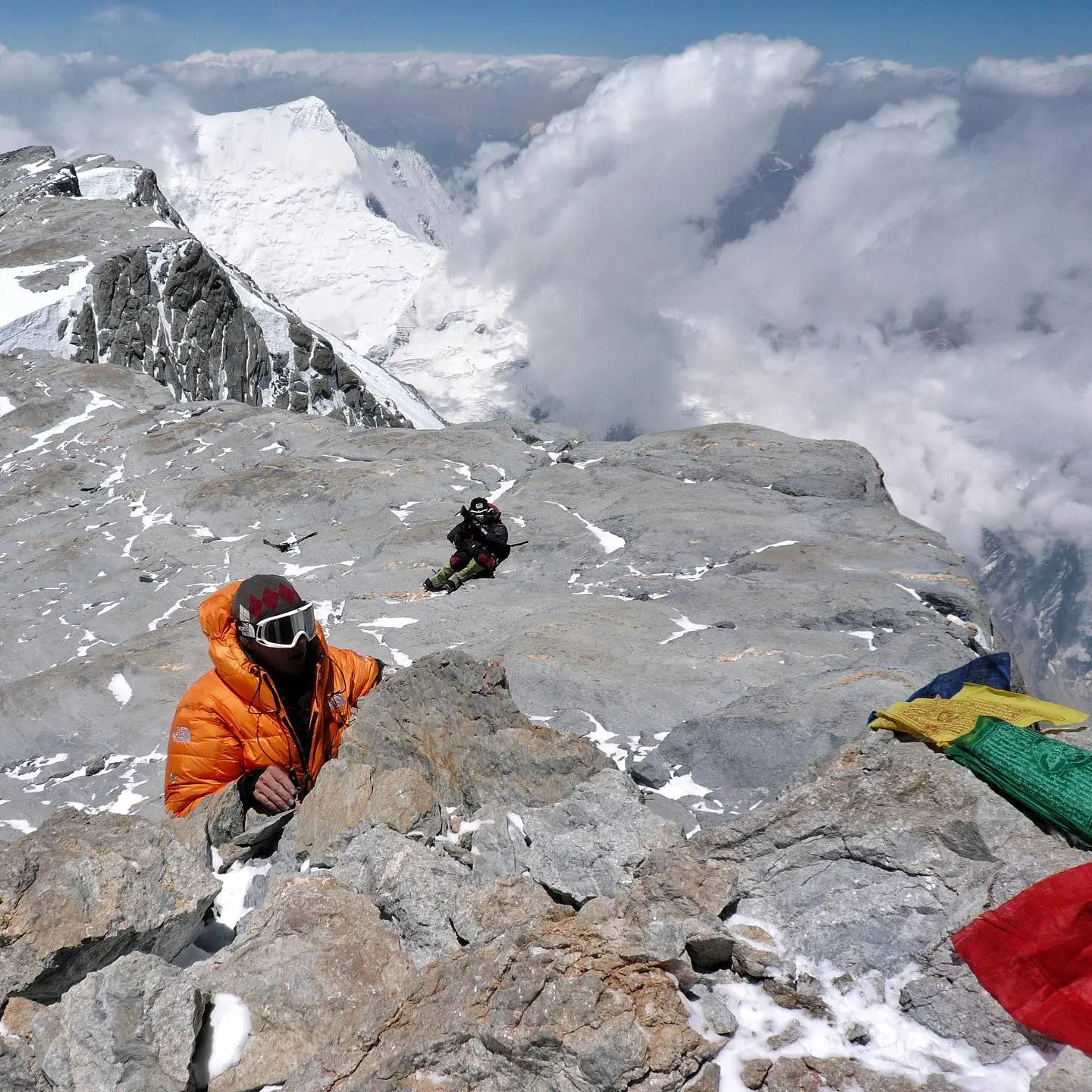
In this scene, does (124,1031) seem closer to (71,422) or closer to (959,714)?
(959,714)

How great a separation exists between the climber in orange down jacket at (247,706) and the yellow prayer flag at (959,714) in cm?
502

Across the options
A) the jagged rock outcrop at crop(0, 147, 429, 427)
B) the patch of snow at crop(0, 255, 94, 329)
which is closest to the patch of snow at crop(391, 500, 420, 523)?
the jagged rock outcrop at crop(0, 147, 429, 427)

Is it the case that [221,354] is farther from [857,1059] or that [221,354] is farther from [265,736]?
[857,1059]

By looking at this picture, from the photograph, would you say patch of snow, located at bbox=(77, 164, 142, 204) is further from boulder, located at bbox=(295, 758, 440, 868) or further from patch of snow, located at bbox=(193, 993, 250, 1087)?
A: patch of snow, located at bbox=(193, 993, 250, 1087)

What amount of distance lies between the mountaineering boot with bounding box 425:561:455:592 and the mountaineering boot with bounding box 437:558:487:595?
1.9 inches

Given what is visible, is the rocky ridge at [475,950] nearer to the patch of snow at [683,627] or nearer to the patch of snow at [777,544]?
the patch of snow at [683,627]

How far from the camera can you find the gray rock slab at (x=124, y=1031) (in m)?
4.04

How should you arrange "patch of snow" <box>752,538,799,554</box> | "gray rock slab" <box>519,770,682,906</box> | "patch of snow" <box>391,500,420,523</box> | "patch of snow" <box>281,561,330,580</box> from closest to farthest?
"gray rock slab" <box>519,770,682,906</box>, "patch of snow" <box>752,538,799,554</box>, "patch of snow" <box>281,561,330,580</box>, "patch of snow" <box>391,500,420,523</box>

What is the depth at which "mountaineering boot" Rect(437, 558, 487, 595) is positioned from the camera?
17156 millimetres

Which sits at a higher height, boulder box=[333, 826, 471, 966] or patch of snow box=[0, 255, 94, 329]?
boulder box=[333, 826, 471, 966]

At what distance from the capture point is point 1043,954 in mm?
4059

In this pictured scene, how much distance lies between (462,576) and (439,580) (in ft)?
1.69

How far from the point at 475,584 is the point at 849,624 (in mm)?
7794

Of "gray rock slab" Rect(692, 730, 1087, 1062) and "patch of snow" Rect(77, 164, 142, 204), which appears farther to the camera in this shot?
"patch of snow" Rect(77, 164, 142, 204)
